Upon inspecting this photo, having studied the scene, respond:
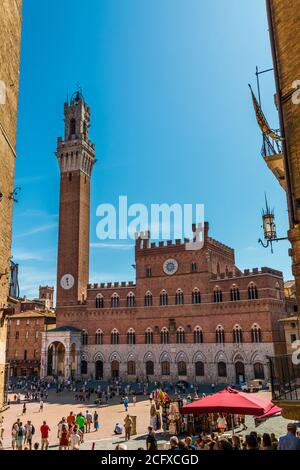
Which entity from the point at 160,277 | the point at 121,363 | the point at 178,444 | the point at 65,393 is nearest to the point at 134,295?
the point at 160,277

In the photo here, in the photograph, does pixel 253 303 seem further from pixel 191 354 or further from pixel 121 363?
pixel 121 363

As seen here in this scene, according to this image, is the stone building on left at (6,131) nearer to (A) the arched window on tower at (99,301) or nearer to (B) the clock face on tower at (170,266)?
(B) the clock face on tower at (170,266)

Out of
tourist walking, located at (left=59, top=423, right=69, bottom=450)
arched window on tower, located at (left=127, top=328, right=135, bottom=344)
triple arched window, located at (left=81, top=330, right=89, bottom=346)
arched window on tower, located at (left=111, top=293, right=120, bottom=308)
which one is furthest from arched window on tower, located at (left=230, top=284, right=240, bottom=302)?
tourist walking, located at (left=59, top=423, right=69, bottom=450)

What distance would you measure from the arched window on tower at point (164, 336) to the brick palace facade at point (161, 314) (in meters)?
0.10

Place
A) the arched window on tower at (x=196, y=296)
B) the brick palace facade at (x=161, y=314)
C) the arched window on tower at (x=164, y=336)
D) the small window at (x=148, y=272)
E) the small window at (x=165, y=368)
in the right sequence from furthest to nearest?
the small window at (x=148, y=272), the arched window on tower at (x=164, y=336), the arched window on tower at (x=196, y=296), the small window at (x=165, y=368), the brick palace facade at (x=161, y=314)

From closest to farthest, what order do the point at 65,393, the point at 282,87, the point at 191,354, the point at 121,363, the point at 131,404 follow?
the point at 282,87 → the point at 131,404 → the point at 65,393 → the point at 191,354 → the point at 121,363

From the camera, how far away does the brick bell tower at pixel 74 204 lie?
164ft

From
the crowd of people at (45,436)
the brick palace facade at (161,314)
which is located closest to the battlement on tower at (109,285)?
the brick palace facade at (161,314)

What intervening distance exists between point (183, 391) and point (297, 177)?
2988 centimetres

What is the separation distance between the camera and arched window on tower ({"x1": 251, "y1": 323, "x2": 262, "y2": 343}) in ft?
124

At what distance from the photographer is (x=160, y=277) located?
147 ft

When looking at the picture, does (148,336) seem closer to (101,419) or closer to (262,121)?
(101,419)

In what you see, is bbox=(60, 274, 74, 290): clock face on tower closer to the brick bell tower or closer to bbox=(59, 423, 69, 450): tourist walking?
the brick bell tower

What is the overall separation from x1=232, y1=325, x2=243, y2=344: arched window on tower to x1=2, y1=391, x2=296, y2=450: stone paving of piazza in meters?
10.2
